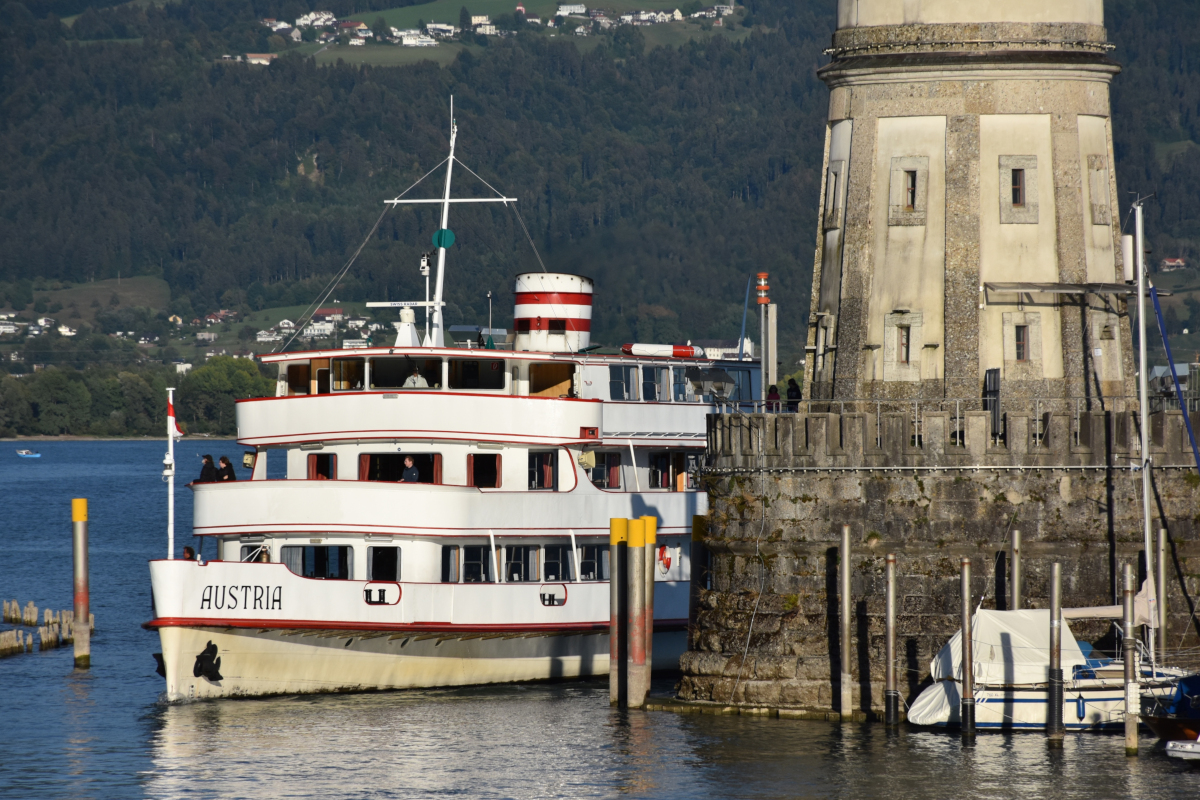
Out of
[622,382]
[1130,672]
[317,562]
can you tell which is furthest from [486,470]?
→ [1130,672]

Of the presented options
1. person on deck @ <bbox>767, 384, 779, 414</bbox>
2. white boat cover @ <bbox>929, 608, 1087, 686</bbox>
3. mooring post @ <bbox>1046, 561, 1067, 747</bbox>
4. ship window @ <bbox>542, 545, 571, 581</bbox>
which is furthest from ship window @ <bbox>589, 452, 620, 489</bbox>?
mooring post @ <bbox>1046, 561, 1067, 747</bbox>

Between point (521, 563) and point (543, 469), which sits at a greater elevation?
point (543, 469)

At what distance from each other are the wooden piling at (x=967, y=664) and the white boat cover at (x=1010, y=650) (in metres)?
0.27

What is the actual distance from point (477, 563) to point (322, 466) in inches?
163

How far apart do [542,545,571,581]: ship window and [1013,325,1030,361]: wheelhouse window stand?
1178 centimetres

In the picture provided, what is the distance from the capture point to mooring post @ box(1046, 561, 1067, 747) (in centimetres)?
2953

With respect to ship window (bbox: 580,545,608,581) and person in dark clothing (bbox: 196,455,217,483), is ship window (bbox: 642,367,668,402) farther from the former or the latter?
person in dark clothing (bbox: 196,455,217,483)

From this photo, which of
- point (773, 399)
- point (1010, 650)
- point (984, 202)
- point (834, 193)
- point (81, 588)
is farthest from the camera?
point (81, 588)

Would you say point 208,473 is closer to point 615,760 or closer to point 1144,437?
point 615,760

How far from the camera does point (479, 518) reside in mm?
39188

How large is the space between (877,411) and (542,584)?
9978mm

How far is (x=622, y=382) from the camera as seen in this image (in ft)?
142

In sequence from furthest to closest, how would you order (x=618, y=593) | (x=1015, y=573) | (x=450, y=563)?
(x=450, y=563) → (x=618, y=593) → (x=1015, y=573)

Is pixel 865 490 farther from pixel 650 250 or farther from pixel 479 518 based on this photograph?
pixel 650 250
